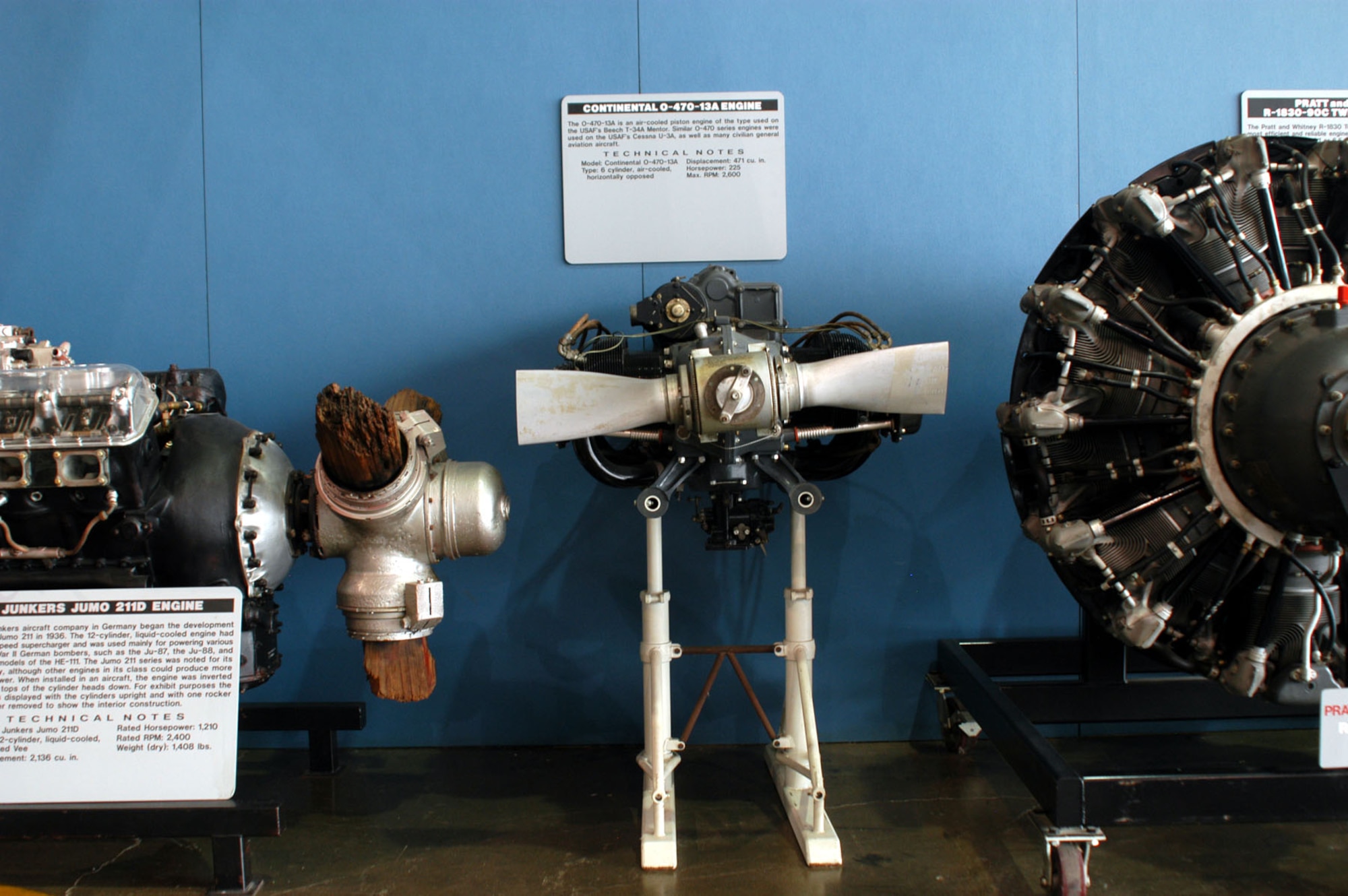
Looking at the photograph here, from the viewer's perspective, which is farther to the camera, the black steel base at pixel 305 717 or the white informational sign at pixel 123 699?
the black steel base at pixel 305 717

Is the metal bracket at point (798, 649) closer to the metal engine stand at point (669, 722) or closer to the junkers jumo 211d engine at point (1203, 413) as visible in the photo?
the metal engine stand at point (669, 722)

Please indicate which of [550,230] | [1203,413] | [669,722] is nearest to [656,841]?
[669,722]

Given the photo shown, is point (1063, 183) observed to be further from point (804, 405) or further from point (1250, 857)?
point (1250, 857)

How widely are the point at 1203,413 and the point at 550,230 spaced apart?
1.75 m

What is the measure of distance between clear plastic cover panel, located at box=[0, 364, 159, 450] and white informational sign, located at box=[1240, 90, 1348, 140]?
10.1 ft

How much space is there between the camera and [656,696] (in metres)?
1.96

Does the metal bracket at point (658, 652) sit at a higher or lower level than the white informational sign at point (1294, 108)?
lower

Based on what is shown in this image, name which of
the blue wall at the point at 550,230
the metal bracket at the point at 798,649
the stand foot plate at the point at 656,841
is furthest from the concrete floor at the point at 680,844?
the metal bracket at the point at 798,649

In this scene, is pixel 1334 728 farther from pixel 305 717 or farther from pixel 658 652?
pixel 305 717

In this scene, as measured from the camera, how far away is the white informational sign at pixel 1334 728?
167 cm

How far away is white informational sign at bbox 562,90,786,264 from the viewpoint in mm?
2420

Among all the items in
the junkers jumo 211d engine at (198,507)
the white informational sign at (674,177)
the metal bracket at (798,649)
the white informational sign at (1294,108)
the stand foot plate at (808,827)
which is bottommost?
the stand foot plate at (808,827)

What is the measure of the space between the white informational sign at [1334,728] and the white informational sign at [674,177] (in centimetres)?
167

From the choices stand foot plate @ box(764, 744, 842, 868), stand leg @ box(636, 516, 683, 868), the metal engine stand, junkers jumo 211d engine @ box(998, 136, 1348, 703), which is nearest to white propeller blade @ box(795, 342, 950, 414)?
junkers jumo 211d engine @ box(998, 136, 1348, 703)
